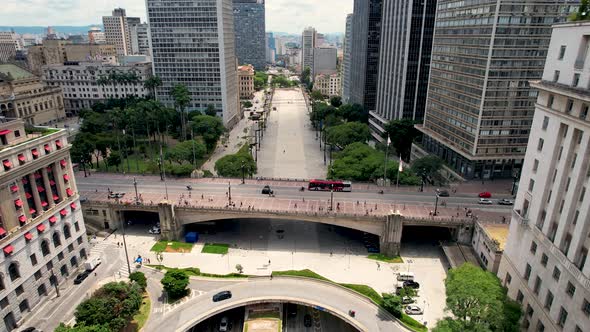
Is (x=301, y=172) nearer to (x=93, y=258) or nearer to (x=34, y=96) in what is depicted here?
(x=93, y=258)

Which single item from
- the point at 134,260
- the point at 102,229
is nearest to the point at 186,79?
the point at 102,229

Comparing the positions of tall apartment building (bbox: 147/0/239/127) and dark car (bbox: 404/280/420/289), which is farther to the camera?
tall apartment building (bbox: 147/0/239/127)

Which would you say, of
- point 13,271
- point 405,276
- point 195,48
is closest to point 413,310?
point 405,276

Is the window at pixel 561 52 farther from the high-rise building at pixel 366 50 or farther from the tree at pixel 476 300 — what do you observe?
the high-rise building at pixel 366 50

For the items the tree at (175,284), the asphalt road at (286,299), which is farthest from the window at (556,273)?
the tree at (175,284)

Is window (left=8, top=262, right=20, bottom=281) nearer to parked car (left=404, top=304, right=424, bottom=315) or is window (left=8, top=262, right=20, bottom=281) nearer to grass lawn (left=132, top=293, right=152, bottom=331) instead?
grass lawn (left=132, top=293, right=152, bottom=331)

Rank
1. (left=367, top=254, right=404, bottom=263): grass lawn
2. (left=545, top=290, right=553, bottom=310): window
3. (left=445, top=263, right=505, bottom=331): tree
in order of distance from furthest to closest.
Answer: (left=367, top=254, right=404, bottom=263): grass lawn → (left=445, top=263, right=505, bottom=331): tree → (left=545, top=290, right=553, bottom=310): window

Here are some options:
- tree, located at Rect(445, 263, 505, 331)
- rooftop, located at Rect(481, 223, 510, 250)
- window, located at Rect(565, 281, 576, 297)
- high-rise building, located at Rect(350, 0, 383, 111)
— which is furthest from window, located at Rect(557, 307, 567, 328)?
high-rise building, located at Rect(350, 0, 383, 111)
